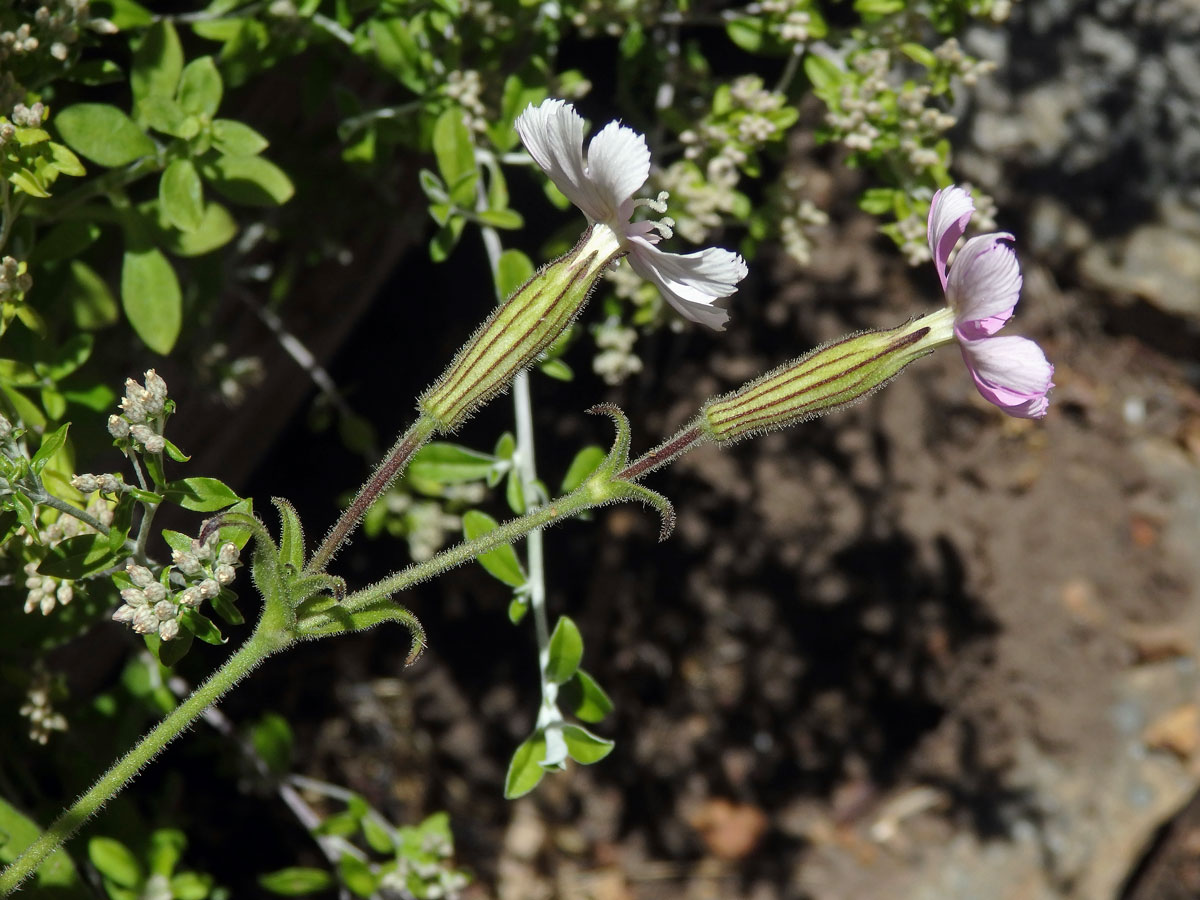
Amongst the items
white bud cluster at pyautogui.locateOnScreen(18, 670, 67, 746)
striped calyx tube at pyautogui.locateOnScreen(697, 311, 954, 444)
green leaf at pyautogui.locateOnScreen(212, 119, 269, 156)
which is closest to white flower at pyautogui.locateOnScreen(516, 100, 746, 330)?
striped calyx tube at pyautogui.locateOnScreen(697, 311, 954, 444)

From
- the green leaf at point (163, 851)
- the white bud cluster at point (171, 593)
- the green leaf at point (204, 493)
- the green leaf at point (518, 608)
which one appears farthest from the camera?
the green leaf at point (163, 851)

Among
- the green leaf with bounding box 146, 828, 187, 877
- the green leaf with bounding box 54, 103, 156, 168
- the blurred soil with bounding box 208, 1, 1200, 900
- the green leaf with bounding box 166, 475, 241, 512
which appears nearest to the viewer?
the green leaf with bounding box 166, 475, 241, 512

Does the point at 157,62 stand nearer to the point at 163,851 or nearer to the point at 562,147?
the point at 562,147

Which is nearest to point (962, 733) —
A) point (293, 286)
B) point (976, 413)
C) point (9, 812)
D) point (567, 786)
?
point (976, 413)

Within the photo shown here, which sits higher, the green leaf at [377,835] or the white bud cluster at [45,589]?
the white bud cluster at [45,589]

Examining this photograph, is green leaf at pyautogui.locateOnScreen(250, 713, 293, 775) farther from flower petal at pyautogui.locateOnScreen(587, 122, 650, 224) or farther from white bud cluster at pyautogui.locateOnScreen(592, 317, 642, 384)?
flower petal at pyautogui.locateOnScreen(587, 122, 650, 224)

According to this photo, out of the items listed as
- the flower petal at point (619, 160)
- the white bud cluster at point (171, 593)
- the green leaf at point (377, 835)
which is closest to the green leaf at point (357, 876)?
the green leaf at point (377, 835)

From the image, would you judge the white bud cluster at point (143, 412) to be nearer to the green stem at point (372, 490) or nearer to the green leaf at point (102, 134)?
the green stem at point (372, 490)
